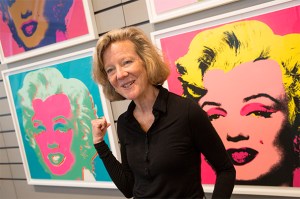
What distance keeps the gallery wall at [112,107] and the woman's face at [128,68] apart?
473mm

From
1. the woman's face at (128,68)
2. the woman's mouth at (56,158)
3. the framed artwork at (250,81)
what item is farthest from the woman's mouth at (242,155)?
the woman's mouth at (56,158)

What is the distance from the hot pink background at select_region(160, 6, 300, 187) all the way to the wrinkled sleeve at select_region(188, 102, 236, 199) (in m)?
0.44

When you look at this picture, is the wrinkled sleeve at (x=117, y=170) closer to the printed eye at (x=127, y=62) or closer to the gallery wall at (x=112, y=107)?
the printed eye at (x=127, y=62)

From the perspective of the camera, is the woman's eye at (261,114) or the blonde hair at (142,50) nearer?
the blonde hair at (142,50)

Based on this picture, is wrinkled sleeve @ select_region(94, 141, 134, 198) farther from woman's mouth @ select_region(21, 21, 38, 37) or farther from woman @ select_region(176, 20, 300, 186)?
woman's mouth @ select_region(21, 21, 38, 37)

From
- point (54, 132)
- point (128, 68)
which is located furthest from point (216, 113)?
point (54, 132)

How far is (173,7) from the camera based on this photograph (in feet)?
4.16

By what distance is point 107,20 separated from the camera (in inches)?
59.1

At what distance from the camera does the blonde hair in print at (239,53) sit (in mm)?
1100

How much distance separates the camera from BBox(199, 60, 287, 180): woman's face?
45.1 inches

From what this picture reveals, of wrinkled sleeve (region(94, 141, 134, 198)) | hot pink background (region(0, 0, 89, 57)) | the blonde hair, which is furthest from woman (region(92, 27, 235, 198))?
hot pink background (region(0, 0, 89, 57))

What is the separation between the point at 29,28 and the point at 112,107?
69 centimetres

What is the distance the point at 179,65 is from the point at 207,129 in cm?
51

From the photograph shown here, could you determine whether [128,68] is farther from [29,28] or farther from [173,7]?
[29,28]
